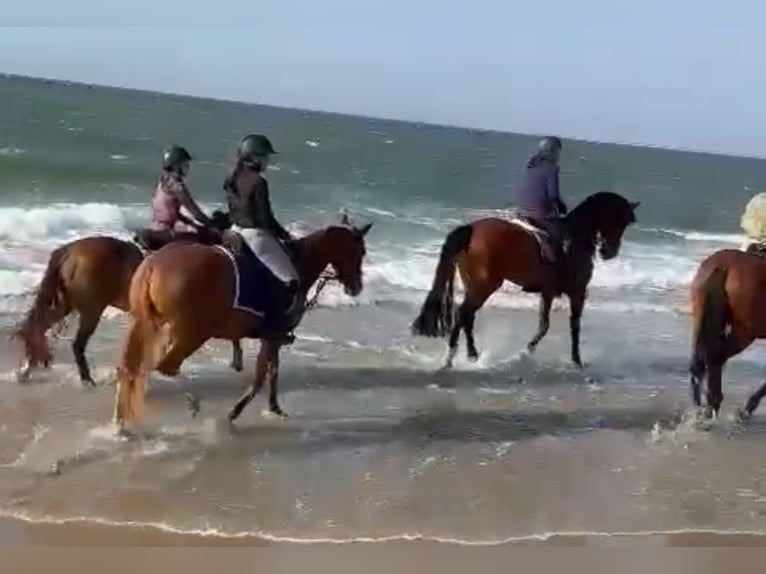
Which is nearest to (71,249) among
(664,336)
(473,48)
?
(473,48)

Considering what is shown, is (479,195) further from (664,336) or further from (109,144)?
(109,144)

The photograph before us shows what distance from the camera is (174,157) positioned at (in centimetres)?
234

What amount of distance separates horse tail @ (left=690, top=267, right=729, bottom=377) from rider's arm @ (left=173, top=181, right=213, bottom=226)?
3.77 feet

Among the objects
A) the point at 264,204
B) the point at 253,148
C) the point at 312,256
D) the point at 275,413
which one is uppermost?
the point at 253,148

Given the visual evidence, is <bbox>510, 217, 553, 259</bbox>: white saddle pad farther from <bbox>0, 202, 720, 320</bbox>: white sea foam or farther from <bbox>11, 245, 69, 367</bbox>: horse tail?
<bbox>11, 245, 69, 367</bbox>: horse tail

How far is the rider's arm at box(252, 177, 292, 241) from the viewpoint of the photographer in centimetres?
233

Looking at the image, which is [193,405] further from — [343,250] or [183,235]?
[343,250]

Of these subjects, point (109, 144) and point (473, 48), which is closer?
point (109, 144)

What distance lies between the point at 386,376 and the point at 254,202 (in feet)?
1.63

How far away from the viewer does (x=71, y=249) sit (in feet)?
7.68

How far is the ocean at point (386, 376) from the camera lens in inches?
92.1

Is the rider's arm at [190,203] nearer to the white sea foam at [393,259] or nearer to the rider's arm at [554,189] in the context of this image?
the white sea foam at [393,259]

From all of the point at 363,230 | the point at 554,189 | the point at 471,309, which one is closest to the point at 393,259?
the point at 363,230

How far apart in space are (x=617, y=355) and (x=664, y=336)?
116mm
